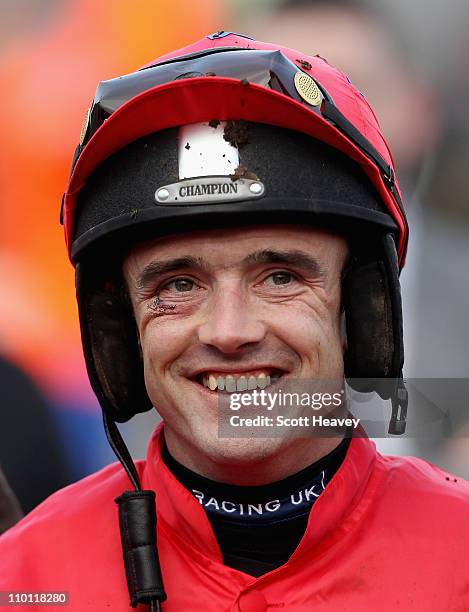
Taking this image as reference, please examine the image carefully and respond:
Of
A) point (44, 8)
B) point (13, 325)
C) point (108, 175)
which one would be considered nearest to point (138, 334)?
point (108, 175)

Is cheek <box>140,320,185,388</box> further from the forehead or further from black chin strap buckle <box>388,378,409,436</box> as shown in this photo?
black chin strap buckle <box>388,378,409,436</box>

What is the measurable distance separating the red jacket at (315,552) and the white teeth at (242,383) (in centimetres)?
30

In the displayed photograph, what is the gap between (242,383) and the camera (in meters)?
2.21

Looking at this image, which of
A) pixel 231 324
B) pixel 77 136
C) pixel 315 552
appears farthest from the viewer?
pixel 77 136

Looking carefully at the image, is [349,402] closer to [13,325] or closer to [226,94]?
[226,94]

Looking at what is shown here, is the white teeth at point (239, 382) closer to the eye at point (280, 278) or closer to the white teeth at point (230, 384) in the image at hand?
the white teeth at point (230, 384)

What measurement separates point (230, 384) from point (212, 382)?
0.04m

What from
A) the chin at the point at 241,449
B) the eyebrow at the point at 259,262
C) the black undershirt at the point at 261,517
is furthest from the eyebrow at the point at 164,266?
the black undershirt at the point at 261,517

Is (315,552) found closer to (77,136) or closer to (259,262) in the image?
(259,262)

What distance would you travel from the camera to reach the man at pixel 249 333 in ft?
7.20

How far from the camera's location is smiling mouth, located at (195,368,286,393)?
7.26ft

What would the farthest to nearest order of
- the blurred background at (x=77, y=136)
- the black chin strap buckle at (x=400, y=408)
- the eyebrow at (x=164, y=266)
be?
the blurred background at (x=77, y=136) < the black chin strap buckle at (x=400, y=408) < the eyebrow at (x=164, y=266)

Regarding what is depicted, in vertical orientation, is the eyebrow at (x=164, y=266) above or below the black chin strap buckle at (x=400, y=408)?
above

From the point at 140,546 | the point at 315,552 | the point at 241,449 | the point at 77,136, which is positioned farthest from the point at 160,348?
the point at 77,136
